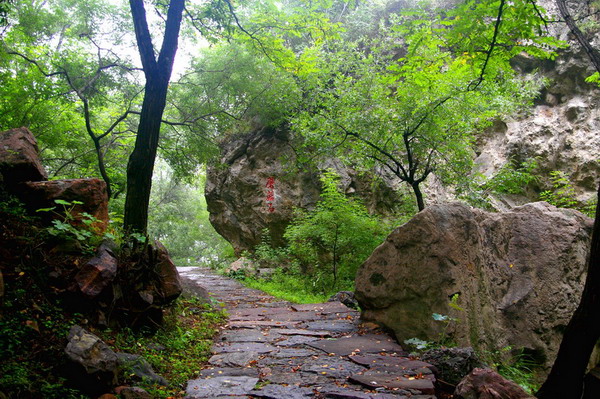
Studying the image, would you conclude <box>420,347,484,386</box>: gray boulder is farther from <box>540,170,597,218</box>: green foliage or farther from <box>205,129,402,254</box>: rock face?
<box>205,129,402,254</box>: rock face

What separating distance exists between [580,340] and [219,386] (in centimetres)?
303

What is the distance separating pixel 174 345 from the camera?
4.34 m

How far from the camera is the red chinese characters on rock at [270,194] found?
47.3ft

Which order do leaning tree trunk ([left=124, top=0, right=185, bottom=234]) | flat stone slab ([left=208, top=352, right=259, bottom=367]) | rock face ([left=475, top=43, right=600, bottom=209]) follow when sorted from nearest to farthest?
1. flat stone slab ([left=208, top=352, right=259, bottom=367])
2. leaning tree trunk ([left=124, top=0, right=185, bottom=234])
3. rock face ([left=475, top=43, right=600, bottom=209])

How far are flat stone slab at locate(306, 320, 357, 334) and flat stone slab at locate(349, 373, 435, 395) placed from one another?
1.89 metres

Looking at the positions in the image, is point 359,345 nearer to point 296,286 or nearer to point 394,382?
point 394,382

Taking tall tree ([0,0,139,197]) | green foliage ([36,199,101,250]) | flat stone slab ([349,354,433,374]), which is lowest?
flat stone slab ([349,354,433,374])

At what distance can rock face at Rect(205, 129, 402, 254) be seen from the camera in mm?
13727

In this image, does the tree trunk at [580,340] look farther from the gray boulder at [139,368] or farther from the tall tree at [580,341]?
the gray boulder at [139,368]

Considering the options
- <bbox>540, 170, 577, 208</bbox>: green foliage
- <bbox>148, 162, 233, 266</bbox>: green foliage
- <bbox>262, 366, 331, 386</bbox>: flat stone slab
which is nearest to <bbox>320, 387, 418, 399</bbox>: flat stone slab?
<bbox>262, 366, 331, 386</bbox>: flat stone slab

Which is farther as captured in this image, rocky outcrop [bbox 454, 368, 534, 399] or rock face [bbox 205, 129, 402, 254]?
rock face [bbox 205, 129, 402, 254]

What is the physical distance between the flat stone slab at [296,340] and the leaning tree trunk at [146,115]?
8.22 feet

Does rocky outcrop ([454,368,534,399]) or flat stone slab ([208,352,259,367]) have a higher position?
rocky outcrop ([454,368,534,399])

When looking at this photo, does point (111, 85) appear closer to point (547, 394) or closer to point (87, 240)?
point (87, 240)
